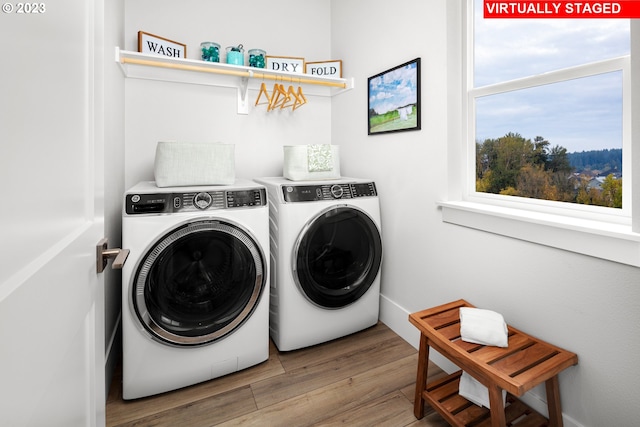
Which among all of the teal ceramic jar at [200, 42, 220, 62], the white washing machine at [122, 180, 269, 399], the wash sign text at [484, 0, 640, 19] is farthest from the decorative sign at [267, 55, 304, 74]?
the wash sign text at [484, 0, 640, 19]

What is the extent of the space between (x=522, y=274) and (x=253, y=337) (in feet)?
4.52

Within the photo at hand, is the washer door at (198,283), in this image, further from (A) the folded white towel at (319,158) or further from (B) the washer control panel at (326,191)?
(A) the folded white towel at (319,158)

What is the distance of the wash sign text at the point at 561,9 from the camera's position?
1148 mm

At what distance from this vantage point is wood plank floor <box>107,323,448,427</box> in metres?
1.48

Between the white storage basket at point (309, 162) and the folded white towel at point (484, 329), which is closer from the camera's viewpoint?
the folded white towel at point (484, 329)

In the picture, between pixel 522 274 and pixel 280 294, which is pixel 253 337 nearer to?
pixel 280 294

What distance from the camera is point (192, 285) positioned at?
1647 mm

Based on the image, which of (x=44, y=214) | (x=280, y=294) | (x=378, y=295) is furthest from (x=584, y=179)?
(x=44, y=214)

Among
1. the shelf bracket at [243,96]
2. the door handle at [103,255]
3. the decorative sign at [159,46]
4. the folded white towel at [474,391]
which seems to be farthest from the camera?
the shelf bracket at [243,96]

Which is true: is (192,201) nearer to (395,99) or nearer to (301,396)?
(301,396)

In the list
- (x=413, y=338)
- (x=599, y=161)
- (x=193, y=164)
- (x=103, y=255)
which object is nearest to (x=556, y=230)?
(x=599, y=161)

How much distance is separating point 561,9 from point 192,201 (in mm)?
1828

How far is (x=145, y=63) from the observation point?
6.44 ft

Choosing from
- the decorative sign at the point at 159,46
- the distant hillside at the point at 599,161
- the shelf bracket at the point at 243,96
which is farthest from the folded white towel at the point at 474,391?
the decorative sign at the point at 159,46
